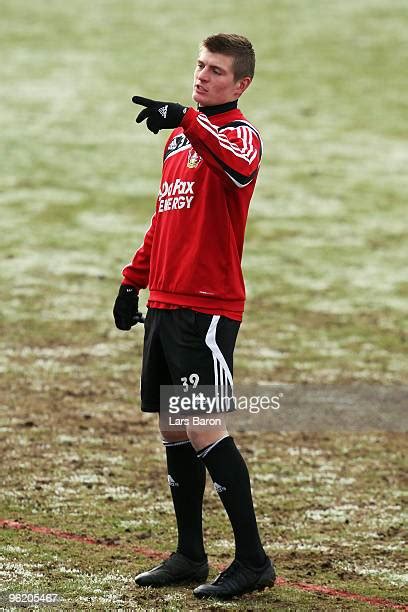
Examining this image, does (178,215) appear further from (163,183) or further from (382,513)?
(382,513)

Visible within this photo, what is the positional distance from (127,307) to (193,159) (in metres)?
0.77

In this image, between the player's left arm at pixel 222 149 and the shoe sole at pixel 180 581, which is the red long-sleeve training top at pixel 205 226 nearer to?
the player's left arm at pixel 222 149

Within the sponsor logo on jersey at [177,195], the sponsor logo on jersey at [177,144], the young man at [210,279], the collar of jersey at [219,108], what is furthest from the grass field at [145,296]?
the collar of jersey at [219,108]

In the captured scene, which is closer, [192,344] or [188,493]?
[192,344]

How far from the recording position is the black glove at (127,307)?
4977 millimetres

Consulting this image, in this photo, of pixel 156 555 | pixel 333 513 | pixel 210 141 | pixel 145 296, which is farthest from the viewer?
pixel 145 296

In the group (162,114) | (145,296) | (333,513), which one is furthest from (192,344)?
(145,296)

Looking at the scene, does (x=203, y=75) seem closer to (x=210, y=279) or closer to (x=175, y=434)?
(x=210, y=279)

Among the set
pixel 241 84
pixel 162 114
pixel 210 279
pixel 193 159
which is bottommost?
pixel 210 279

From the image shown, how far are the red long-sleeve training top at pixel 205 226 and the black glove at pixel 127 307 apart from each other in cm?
40

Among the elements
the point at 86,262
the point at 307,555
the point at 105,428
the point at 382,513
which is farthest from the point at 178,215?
the point at 86,262

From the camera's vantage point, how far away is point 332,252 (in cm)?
1387

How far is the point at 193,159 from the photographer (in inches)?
178

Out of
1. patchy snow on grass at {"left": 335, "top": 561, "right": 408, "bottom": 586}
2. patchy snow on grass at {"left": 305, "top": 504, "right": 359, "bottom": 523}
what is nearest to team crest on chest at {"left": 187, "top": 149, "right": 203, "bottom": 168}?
patchy snow on grass at {"left": 335, "top": 561, "right": 408, "bottom": 586}
